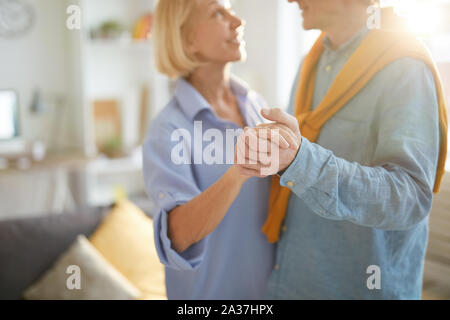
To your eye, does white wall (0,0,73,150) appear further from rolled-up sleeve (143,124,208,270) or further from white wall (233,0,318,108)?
rolled-up sleeve (143,124,208,270)

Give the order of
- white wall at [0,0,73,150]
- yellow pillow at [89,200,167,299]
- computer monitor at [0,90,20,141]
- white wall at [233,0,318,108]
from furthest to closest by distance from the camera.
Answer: white wall at [0,0,73,150] < computer monitor at [0,90,20,141] < white wall at [233,0,318,108] < yellow pillow at [89,200,167,299]

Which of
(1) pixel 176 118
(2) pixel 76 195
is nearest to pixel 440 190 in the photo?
(1) pixel 176 118

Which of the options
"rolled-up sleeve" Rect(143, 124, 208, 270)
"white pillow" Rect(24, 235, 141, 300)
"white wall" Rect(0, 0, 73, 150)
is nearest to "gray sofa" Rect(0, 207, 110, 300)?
"white pillow" Rect(24, 235, 141, 300)

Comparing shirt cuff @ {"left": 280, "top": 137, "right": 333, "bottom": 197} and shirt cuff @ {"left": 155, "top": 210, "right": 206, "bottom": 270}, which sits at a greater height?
shirt cuff @ {"left": 280, "top": 137, "right": 333, "bottom": 197}

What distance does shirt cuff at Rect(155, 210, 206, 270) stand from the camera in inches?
24.2

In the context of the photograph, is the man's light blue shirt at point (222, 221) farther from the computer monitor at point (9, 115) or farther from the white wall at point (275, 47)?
the computer monitor at point (9, 115)

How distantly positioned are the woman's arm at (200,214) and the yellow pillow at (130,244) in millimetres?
759

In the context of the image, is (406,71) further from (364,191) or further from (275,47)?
(275,47)

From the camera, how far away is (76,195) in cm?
270

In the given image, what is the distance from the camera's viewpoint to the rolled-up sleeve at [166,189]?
2.04 feet

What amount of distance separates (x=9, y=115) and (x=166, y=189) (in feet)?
6.80

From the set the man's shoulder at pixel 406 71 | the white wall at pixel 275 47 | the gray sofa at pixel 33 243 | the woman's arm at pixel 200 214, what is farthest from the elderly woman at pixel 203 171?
the white wall at pixel 275 47

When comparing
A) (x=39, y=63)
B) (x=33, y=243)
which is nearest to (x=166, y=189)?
(x=33, y=243)

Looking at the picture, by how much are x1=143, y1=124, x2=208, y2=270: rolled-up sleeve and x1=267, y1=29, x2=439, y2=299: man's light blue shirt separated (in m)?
0.16
